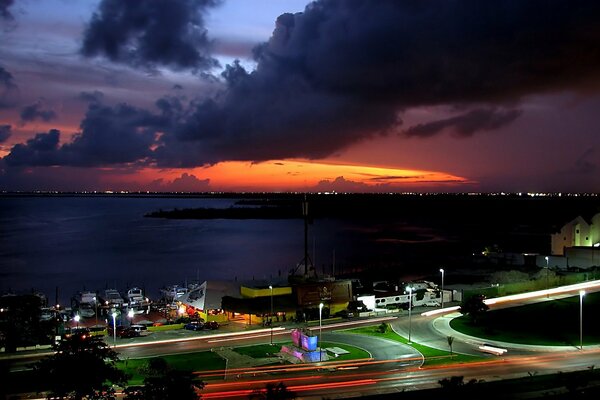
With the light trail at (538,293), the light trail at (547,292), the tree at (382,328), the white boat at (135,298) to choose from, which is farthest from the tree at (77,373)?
the white boat at (135,298)

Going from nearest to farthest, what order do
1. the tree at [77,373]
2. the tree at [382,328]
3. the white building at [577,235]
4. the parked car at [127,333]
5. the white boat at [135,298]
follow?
1. the tree at [77,373]
2. the tree at [382,328]
3. the parked car at [127,333]
4. the white boat at [135,298]
5. the white building at [577,235]

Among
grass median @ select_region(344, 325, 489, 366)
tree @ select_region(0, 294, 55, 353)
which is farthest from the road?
tree @ select_region(0, 294, 55, 353)

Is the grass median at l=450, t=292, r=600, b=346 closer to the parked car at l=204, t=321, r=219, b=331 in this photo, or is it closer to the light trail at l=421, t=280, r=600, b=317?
the light trail at l=421, t=280, r=600, b=317

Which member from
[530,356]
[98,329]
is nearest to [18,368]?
[98,329]

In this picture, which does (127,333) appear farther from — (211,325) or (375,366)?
(375,366)

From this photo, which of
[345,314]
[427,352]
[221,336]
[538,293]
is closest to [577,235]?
[538,293]

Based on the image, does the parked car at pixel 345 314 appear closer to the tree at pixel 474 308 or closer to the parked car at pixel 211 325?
the tree at pixel 474 308

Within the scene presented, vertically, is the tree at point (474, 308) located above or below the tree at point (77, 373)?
below

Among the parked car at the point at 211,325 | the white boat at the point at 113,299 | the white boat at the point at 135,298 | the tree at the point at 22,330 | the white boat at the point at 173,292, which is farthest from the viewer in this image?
the white boat at the point at 173,292

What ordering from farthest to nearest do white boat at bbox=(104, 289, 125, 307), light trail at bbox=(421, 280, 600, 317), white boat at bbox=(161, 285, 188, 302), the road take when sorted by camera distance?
white boat at bbox=(161, 285, 188, 302), white boat at bbox=(104, 289, 125, 307), light trail at bbox=(421, 280, 600, 317), the road

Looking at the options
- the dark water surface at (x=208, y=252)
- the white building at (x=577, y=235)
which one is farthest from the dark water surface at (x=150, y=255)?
the white building at (x=577, y=235)

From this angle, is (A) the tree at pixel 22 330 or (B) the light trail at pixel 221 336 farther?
(B) the light trail at pixel 221 336
